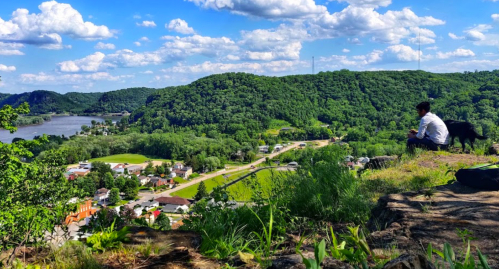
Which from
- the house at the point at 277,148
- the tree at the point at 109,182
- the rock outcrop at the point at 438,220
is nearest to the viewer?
the rock outcrop at the point at 438,220

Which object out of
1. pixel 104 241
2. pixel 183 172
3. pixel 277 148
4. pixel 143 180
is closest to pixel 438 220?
pixel 104 241

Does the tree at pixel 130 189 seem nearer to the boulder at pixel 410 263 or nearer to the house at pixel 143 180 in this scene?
the house at pixel 143 180

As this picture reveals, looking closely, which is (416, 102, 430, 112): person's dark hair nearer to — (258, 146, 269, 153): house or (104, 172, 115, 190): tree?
(104, 172, 115, 190): tree

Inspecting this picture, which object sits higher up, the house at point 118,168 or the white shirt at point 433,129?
the white shirt at point 433,129

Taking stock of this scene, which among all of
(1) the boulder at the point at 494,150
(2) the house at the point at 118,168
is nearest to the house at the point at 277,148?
(2) the house at the point at 118,168

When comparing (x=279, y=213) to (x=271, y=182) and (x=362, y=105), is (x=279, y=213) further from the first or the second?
(x=362, y=105)

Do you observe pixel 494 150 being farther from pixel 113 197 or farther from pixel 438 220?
pixel 113 197
